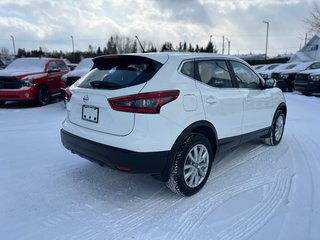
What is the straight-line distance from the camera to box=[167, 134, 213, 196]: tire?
3346 millimetres

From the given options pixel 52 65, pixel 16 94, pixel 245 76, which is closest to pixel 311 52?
pixel 52 65

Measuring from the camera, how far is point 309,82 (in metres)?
13.6

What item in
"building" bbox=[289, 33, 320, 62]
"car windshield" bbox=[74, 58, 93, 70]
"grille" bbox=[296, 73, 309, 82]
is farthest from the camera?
"building" bbox=[289, 33, 320, 62]

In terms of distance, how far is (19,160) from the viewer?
183 inches

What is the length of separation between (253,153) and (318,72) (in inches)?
419

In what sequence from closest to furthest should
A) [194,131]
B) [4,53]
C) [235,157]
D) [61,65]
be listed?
[194,131]
[235,157]
[61,65]
[4,53]

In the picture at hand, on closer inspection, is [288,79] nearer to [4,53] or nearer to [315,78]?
[315,78]

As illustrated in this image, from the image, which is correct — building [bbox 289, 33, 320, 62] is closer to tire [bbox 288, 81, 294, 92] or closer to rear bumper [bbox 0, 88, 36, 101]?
tire [bbox 288, 81, 294, 92]

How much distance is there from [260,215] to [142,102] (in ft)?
5.77

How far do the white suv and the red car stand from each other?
6.80 meters

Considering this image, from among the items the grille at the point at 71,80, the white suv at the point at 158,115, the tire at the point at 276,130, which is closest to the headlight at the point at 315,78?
the tire at the point at 276,130

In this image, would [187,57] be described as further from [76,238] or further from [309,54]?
[309,54]

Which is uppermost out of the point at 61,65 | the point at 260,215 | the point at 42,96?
the point at 61,65

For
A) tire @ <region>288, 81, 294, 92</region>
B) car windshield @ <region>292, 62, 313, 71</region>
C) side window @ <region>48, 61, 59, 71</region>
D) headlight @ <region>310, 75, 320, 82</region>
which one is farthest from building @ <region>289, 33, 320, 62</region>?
side window @ <region>48, 61, 59, 71</region>
